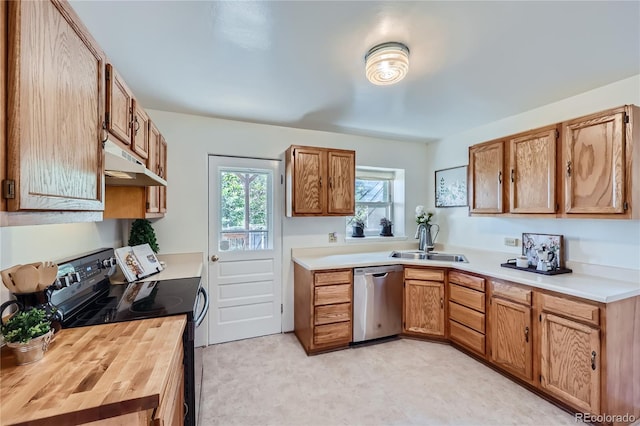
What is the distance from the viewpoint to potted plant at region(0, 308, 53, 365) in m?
0.98

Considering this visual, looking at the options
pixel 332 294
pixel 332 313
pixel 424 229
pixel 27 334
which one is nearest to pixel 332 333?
pixel 332 313

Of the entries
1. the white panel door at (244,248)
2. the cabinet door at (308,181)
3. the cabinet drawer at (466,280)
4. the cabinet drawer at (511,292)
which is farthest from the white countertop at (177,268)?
the cabinet drawer at (511,292)

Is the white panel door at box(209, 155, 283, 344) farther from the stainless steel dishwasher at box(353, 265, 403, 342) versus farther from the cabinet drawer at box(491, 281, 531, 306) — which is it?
the cabinet drawer at box(491, 281, 531, 306)

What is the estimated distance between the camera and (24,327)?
100 cm

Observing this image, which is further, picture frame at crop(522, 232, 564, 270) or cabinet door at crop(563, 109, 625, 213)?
picture frame at crop(522, 232, 564, 270)

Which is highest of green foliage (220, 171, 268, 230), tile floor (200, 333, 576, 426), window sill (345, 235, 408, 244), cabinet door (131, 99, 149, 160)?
cabinet door (131, 99, 149, 160)

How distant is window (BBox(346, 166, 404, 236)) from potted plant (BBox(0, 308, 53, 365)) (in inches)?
120

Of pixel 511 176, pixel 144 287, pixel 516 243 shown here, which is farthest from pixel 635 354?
pixel 144 287

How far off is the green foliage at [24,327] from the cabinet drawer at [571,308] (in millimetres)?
2908

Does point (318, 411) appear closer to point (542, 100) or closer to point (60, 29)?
point (60, 29)

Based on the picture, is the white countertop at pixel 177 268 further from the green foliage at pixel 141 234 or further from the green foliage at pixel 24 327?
the green foliage at pixel 24 327

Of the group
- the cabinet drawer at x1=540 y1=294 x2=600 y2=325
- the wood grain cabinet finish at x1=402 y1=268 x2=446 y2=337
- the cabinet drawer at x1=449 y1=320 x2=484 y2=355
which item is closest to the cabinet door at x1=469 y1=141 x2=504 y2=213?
the wood grain cabinet finish at x1=402 y1=268 x2=446 y2=337

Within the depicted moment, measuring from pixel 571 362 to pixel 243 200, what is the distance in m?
3.11

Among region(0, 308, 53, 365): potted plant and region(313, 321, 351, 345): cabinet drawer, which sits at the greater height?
region(0, 308, 53, 365): potted plant
